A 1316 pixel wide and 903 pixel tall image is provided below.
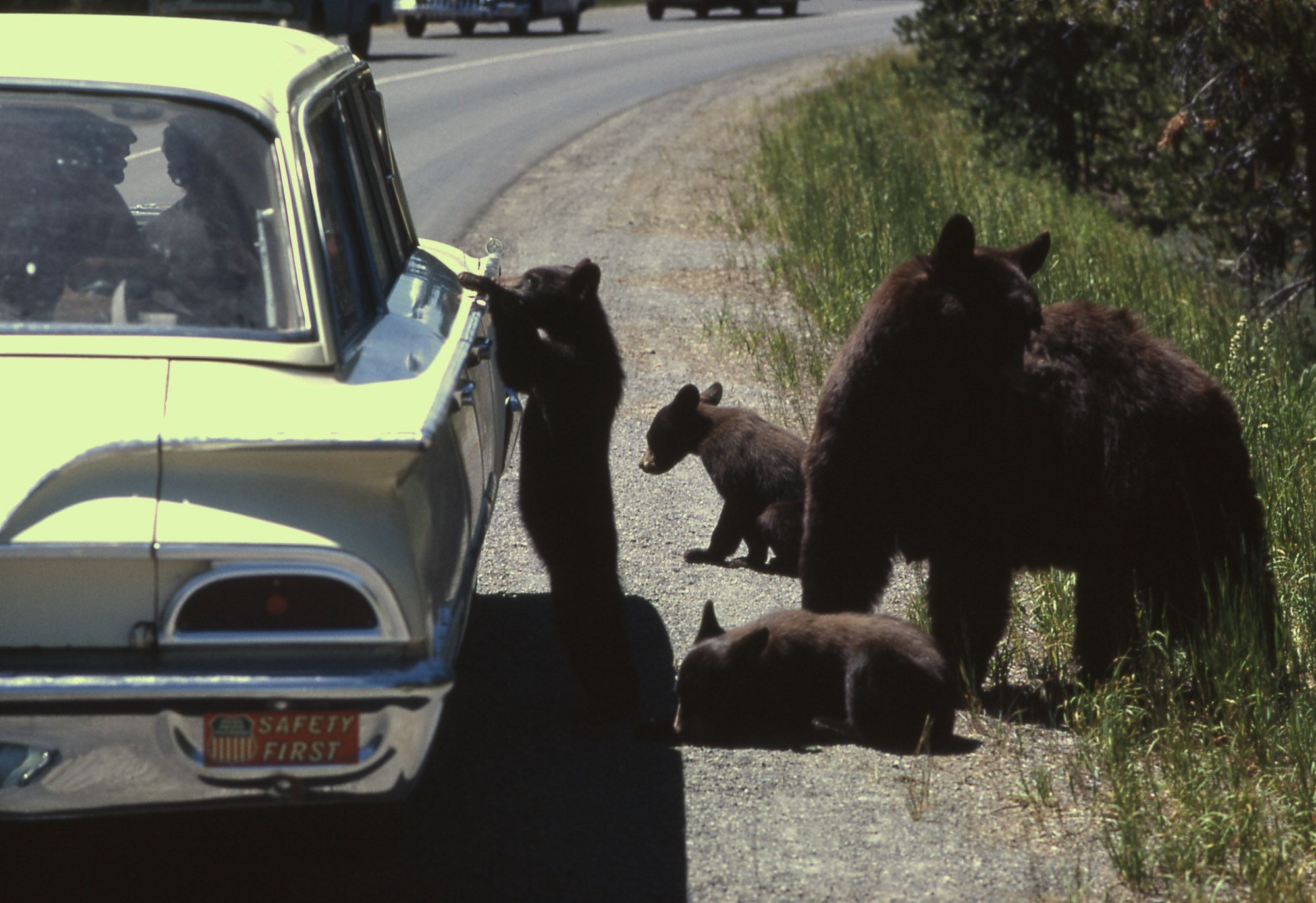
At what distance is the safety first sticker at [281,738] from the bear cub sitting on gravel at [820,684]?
161 cm

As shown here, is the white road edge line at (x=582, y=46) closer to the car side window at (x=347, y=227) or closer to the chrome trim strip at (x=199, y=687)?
the car side window at (x=347, y=227)

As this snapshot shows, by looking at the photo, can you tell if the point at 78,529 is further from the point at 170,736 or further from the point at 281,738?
the point at 281,738

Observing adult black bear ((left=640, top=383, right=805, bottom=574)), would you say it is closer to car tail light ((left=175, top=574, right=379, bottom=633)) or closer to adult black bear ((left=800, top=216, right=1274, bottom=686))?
adult black bear ((left=800, top=216, right=1274, bottom=686))

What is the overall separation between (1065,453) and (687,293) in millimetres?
6882

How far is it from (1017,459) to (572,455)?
137cm

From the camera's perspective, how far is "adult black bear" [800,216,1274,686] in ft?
15.0

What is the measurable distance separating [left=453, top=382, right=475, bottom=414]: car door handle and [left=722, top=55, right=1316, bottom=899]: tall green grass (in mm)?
1884

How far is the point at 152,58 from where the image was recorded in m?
3.69

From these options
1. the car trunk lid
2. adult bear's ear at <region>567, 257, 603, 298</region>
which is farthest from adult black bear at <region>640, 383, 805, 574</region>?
the car trunk lid

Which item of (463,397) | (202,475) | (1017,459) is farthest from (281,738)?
(1017,459)

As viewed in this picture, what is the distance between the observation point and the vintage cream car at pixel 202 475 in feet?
9.40

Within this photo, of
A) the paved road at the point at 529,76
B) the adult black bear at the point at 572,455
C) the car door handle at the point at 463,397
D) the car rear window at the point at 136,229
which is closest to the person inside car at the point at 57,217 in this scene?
the car rear window at the point at 136,229

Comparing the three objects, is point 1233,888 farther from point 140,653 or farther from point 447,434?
point 140,653

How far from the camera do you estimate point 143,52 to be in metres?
3.72
